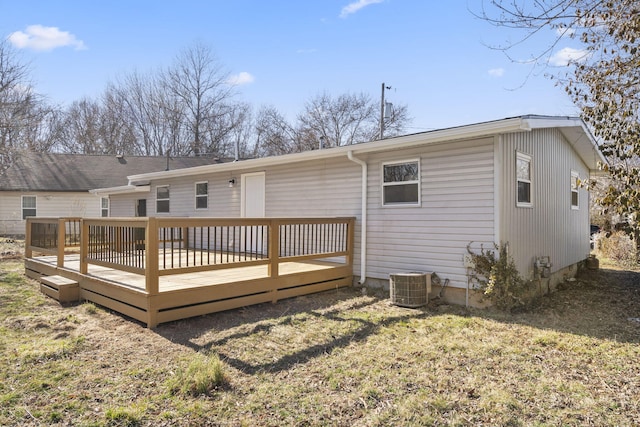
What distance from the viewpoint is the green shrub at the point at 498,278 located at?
549 centimetres

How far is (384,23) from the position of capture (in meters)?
9.16

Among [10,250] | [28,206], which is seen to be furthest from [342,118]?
[10,250]

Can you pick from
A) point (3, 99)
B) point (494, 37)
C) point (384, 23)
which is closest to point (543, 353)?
point (494, 37)

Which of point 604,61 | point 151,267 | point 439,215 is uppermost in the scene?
point 604,61

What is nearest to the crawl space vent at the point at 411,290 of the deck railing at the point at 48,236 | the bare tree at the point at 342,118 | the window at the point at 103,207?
the deck railing at the point at 48,236

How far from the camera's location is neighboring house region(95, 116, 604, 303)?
579 centimetres

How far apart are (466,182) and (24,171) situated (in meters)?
21.7

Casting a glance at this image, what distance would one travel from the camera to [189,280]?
19.2ft

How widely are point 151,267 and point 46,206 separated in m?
18.1

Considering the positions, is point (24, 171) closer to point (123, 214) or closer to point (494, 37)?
point (123, 214)

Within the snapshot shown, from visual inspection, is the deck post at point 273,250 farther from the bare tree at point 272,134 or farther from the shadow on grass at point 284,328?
the bare tree at point 272,134

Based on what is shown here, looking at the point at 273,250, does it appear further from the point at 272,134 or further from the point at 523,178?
the point at 272,134

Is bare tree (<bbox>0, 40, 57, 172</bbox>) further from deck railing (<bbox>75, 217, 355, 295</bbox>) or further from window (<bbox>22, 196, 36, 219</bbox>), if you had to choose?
deck railing (<bbox>75, 217, 355, 295</bbox>)

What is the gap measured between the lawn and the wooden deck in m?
0.21
